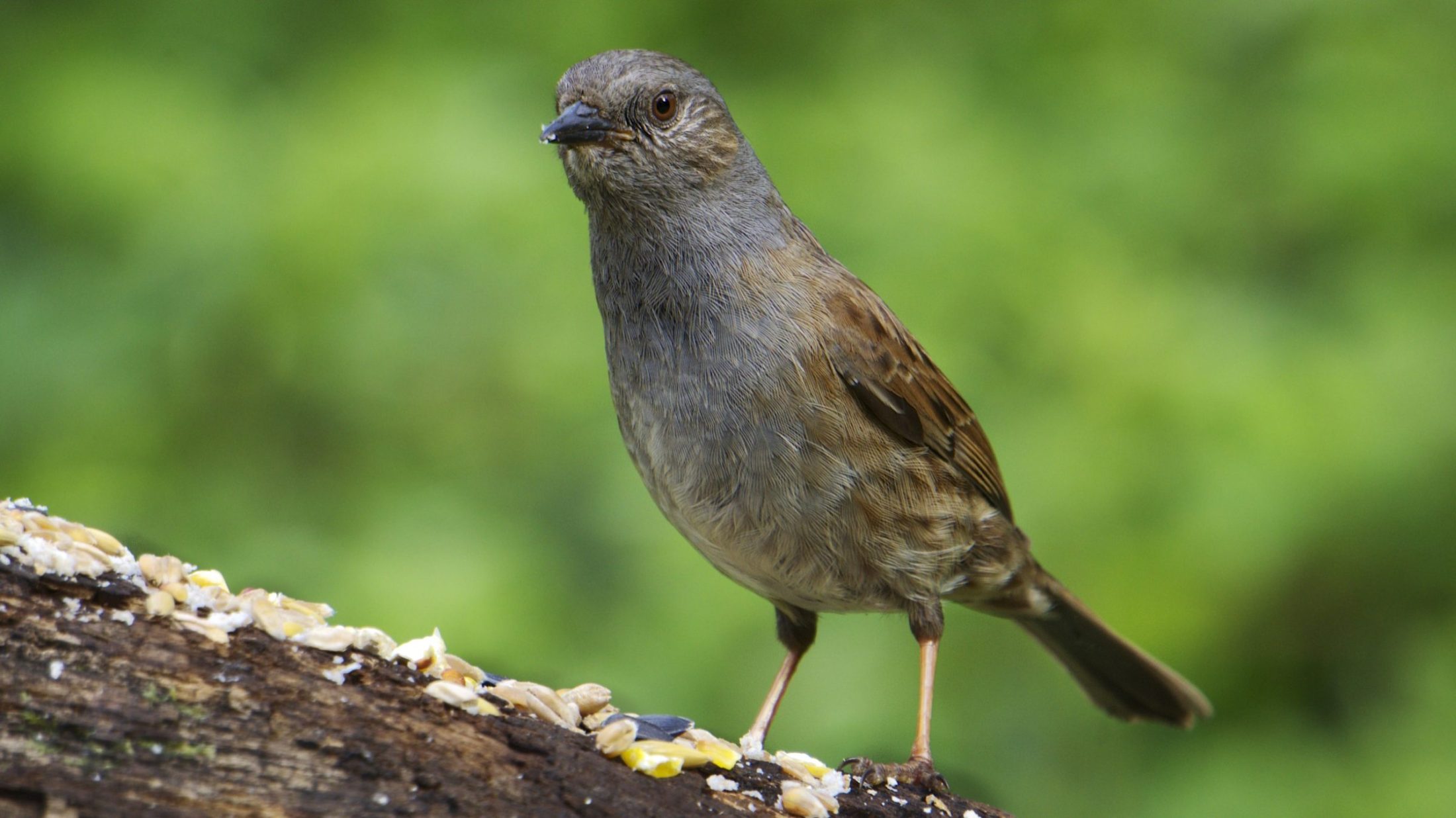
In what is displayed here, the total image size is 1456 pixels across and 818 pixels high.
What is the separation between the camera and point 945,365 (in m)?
4.35

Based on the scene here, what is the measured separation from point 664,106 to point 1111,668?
244 centimetres

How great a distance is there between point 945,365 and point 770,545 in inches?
47.1

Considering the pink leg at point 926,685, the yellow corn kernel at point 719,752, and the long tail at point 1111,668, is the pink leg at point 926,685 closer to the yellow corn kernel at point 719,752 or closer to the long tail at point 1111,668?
the long tail at point 1111,668

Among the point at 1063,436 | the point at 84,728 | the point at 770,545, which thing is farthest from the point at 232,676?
the point at 1063,436

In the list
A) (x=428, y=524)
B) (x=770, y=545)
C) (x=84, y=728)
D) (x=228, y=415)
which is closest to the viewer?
(x=84, y=728)

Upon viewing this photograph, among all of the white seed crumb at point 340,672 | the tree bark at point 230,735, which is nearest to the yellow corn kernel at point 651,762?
the tree bark at point 230,735

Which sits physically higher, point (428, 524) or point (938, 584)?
point (428, 524)

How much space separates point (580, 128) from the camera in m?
3.50

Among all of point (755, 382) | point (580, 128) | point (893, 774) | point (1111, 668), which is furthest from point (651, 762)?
point (1111, 668)

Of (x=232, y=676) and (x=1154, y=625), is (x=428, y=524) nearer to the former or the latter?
(x=232, y=676)

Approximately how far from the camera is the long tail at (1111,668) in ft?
14.5

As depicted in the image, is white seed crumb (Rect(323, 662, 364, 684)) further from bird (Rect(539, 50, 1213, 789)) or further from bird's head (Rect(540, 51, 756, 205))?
bird's head (Rect(540, 51, 756, 205))

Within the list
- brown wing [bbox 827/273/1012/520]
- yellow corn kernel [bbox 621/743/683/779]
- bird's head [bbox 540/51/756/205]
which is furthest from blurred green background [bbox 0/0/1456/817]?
yellow corn kernel [bbox 621/743/683/779]

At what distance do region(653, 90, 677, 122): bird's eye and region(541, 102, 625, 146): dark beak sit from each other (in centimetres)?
13
